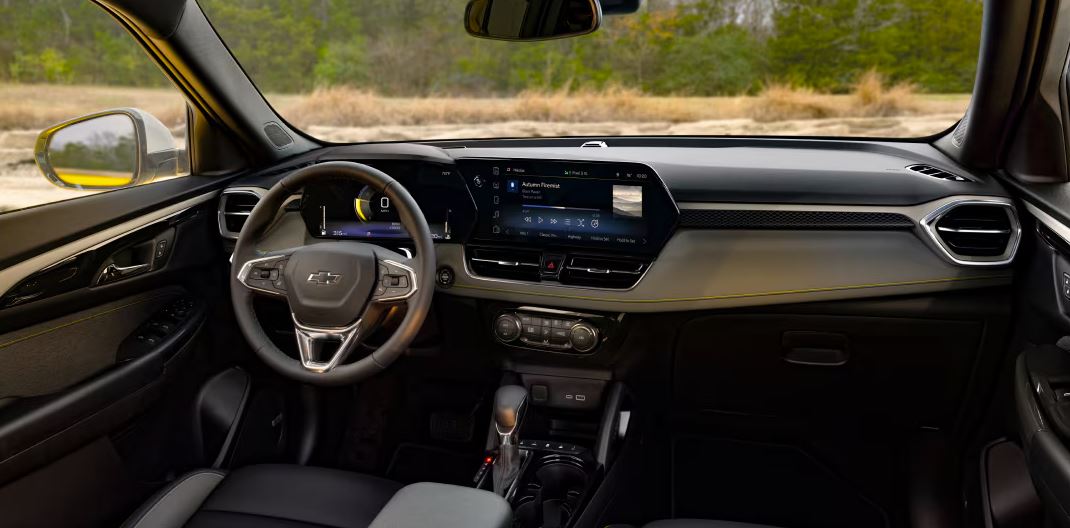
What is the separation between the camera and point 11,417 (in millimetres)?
1976

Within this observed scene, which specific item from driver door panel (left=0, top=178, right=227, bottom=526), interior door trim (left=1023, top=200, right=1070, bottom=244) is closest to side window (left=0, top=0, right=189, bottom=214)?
driver door panel (left=0, top=178, right=227, bottom=526)

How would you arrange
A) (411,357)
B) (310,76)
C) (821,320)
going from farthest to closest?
(310,76)
(411,357)
(821,320)

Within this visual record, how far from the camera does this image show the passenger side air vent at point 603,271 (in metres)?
2.51

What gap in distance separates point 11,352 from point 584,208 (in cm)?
166

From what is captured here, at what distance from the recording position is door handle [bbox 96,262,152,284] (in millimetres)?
2316

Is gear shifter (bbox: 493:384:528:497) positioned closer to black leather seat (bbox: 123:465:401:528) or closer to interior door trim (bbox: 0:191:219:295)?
black leather seat (bbox: 123:465:401:528)

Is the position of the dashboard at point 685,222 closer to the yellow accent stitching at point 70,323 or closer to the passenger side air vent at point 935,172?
the passenger side air vent at point 935,172

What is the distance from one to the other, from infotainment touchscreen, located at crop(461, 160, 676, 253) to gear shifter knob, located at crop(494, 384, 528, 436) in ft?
1.68

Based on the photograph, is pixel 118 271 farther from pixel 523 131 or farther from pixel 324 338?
pixel 523 131

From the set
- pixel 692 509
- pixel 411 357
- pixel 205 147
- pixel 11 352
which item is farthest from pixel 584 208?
pixel 11 352

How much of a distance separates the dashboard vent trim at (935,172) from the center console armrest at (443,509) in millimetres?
1675

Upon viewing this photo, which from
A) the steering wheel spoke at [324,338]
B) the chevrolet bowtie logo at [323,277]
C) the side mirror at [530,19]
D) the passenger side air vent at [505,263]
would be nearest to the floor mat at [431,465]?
the passenger side air vent at [505,263]

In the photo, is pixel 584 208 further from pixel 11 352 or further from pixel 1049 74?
pixel 11 352

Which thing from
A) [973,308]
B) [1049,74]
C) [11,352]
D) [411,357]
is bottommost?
[411,357]
